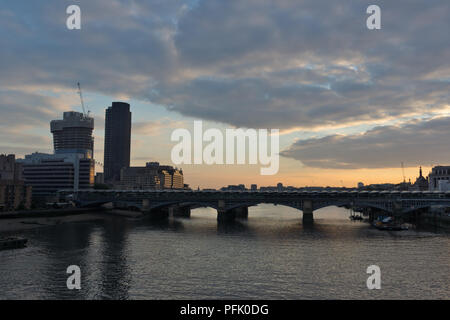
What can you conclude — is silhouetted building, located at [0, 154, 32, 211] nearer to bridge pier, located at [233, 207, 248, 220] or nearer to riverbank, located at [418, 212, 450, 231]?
bridge pier, located at [233, 207, 248, 220]

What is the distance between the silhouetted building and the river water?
7144 centimetres

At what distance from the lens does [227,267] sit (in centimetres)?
5822

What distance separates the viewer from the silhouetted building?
495 ft

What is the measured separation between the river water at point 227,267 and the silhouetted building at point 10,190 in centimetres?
7144

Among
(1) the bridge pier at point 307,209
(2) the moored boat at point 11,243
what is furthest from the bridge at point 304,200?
(2) the moored boat at point 11,243

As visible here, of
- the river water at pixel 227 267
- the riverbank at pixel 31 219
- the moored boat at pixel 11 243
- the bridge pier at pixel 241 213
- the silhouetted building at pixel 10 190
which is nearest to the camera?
the river water at pixel 227 267

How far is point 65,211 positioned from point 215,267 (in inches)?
4791

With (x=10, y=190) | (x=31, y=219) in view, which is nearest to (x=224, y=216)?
(x=31, y=219)

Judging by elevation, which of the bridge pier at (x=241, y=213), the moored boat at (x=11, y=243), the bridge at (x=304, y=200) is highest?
the bridge at (x=304, y=200)

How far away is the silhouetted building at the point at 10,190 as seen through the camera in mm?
151000

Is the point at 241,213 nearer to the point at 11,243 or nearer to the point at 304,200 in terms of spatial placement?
the point at 304,200

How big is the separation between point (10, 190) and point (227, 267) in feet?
434

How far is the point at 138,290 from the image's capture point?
45.6 metres

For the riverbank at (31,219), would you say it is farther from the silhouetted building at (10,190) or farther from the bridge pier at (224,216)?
the bridge pier at (224,216)
